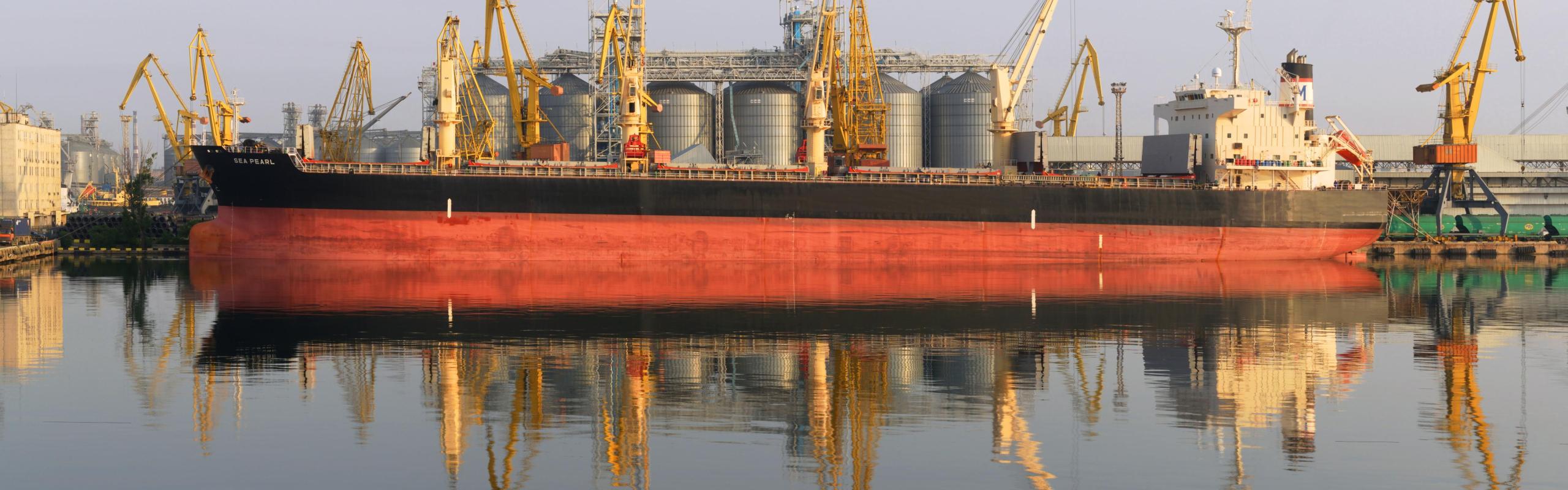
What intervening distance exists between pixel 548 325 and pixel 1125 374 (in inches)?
436

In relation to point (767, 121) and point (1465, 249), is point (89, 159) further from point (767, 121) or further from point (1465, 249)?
point (1465, 249)

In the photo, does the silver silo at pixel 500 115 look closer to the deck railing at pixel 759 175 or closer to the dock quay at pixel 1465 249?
the deck railing at pixel 759 175

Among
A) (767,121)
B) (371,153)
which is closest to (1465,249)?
(767,121)

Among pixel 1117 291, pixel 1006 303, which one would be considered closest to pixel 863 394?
pixel 1006 303

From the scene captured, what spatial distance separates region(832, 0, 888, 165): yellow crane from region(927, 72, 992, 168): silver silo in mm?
22322

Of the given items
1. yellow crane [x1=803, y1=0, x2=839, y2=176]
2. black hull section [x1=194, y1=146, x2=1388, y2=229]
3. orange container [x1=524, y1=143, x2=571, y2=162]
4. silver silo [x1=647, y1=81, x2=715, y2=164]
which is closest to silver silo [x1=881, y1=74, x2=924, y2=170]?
silver silo [x1=647, y1=81, x2=715, y2=164]

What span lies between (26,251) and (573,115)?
30.4 m

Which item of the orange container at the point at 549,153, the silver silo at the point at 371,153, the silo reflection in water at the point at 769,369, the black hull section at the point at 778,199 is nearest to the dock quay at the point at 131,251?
the black hull section at the point at 778,199

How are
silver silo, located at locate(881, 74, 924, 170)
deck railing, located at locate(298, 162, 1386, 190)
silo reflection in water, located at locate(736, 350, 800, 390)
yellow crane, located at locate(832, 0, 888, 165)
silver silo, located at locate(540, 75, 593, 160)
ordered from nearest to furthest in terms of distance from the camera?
1. silo reflection in water, located at locate(736, 350, 800, 390)
2. deck railing, located at locate(298, 162, 1386, 190)
3. yellow crane, located at locate(832, 0, 888, 165)
4. silver silo, located at locate(540, 75, 593, 160)
5. silver silo, located at locate(881, 74, 924, 170)

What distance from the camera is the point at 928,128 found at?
81.1m

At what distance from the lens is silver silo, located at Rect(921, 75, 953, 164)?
8056cm

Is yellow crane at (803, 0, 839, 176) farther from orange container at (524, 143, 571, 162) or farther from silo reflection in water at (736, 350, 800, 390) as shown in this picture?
silo reflection in water at (736, 350, 800, 390)

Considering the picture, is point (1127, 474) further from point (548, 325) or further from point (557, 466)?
point (548, 325)

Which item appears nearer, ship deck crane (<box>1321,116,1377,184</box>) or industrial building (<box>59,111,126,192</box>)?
ship deck crane (<box>1321,116,1377,184</box>)
